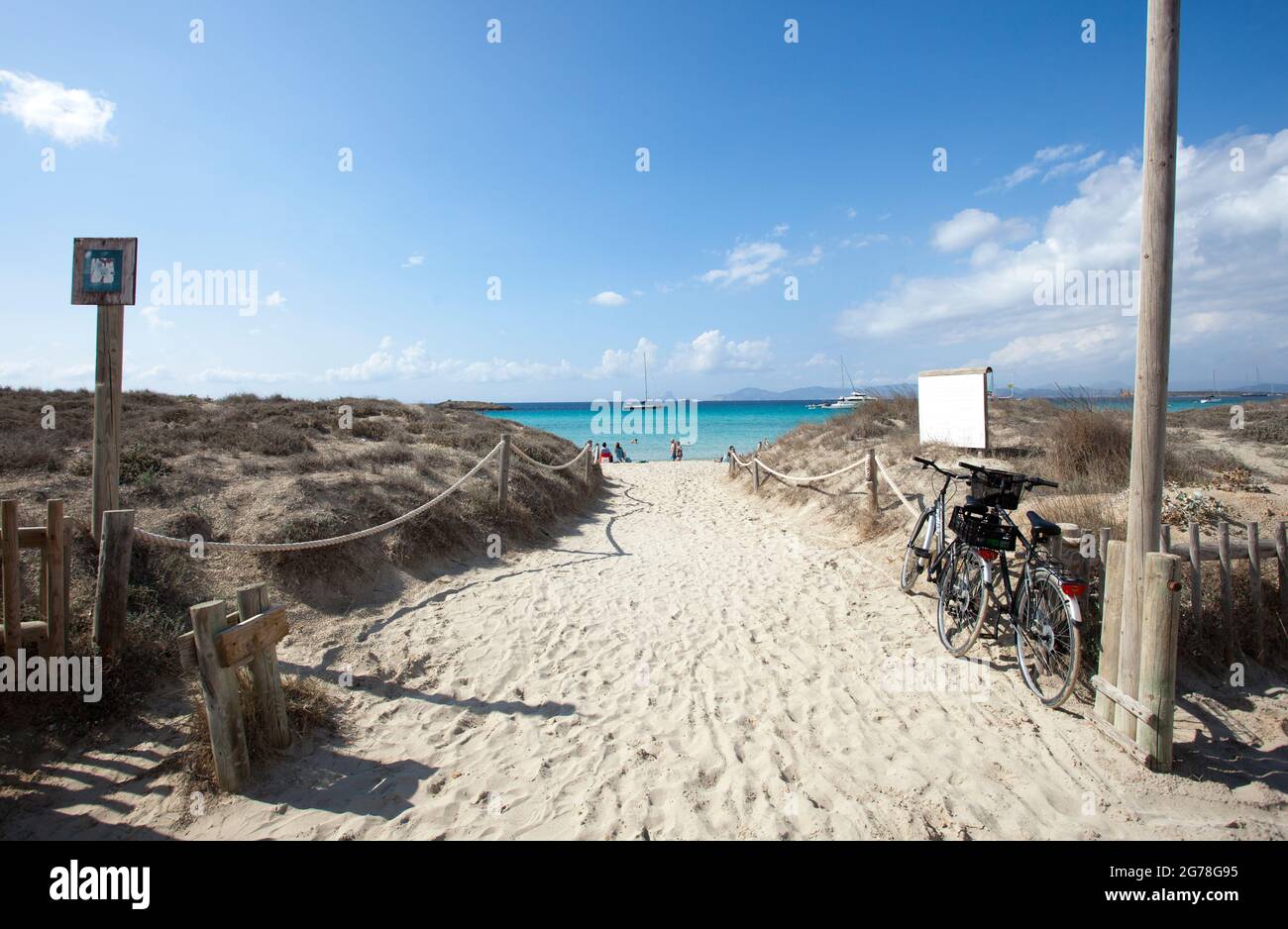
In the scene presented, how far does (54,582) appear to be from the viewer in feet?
12.5

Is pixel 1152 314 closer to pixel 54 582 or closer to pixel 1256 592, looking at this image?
pixel 1256 592

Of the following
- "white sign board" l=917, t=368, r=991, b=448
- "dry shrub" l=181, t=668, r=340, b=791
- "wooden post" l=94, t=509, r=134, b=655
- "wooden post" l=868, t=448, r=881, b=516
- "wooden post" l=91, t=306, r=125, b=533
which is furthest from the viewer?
"white sign board" l=917, t=368, r=991, b=448

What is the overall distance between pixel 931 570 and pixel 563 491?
7751 mm

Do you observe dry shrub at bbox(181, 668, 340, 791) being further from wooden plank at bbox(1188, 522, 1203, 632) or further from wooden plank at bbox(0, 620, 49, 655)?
wooden plank at bbox(1188, 522, 1203, 632)

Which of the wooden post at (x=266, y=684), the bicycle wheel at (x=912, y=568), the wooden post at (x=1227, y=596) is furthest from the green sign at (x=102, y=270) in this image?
the wooden post at (x=1227, y=596)

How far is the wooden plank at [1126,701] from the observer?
3.36 meters

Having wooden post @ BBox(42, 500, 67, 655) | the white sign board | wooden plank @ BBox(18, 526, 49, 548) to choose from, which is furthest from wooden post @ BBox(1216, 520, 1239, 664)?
wooden plank @ BBox(18, 526, 49, 548)

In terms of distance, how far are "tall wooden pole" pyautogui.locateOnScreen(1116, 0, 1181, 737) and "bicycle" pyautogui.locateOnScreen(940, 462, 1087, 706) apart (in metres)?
0.29

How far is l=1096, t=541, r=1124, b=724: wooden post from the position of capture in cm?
372

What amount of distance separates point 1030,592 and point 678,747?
2.73m

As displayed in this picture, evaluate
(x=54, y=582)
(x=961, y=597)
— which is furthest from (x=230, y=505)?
(x=961, y=597)

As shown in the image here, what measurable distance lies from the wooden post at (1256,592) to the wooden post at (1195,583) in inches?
12.2

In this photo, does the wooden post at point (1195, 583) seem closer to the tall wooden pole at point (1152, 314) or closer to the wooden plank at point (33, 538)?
the tall wooden pole at point (1152, 314)

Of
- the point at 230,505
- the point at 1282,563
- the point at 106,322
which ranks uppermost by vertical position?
the point at 106,322
